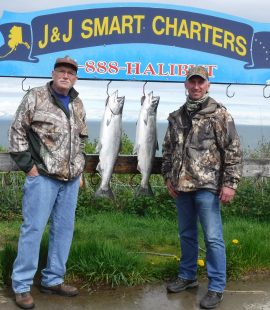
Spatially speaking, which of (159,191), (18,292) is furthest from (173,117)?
(159,191)

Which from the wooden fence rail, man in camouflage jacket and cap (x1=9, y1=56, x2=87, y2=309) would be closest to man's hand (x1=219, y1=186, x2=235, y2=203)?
man in camouflage jacket and cap (x1=9, y1=56, x2=87, y2=309)

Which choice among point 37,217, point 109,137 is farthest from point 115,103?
point 37,217

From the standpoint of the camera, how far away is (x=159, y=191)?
7.66m

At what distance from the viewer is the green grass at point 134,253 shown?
180 inches

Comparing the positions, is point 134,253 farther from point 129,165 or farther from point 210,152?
point 210,152

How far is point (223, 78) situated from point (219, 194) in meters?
2.00

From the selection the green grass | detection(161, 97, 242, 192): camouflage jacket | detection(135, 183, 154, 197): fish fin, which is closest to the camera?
detection(161, 97, 242, 192): camouflage jacket

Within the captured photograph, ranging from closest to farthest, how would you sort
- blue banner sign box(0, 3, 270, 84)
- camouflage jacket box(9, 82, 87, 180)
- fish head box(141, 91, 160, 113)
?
1. camouflage jacket box(9, 82, 87, 180)
2. fish head box(141, 91, 160, 113)
3. blue banner sign box(0, 3, 270, 84)

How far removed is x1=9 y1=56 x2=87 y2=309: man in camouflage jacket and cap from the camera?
13.2 ft

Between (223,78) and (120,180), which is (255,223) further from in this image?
(120,180)

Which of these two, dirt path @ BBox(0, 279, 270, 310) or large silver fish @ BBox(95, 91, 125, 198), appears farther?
large silver fish @ BBox(95, 91, 125, 198)

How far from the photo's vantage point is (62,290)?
14.1ft

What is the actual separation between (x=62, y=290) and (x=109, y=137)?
5.26 feet

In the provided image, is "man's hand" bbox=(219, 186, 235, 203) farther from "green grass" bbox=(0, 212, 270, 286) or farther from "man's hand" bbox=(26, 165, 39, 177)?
"man's hand" bbox=(26, 165, 39, 177)
